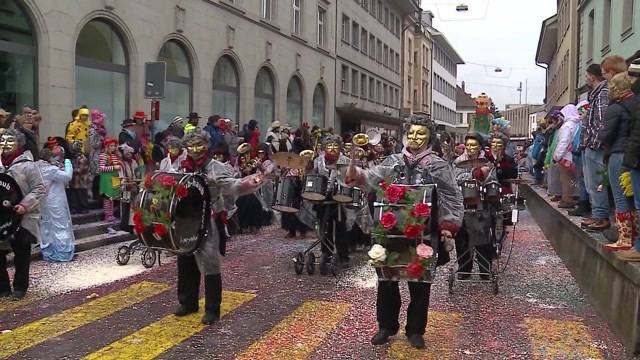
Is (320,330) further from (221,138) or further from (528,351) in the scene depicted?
(221,138)

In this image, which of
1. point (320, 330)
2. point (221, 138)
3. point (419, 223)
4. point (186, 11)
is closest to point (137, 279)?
point (320, 330)

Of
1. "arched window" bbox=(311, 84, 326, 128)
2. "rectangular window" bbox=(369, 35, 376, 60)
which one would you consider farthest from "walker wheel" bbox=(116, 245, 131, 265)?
"rectangular window" bbox=(369, 35, 376, 60)

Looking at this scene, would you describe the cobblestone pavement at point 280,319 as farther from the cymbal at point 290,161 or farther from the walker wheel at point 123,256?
the cymbal at point 290,161

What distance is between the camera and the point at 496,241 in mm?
8219

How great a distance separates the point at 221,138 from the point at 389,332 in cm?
792

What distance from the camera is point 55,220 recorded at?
8.84 metres

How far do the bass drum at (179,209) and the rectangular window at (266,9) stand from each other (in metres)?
18.0

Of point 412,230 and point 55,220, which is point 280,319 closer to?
point 412,230

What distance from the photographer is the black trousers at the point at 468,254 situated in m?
7.74

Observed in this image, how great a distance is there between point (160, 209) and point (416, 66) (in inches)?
2141

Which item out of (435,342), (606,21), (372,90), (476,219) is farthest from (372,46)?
(435,342)

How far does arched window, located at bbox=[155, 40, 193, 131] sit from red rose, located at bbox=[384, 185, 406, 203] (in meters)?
12.9

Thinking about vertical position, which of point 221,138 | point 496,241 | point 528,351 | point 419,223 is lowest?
point 528,351

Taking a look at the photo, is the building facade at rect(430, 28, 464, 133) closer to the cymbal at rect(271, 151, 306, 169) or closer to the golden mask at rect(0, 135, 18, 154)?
the cymbal at rect(271, 151, 306, 169)
